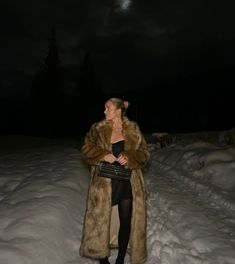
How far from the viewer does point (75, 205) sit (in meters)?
6.10

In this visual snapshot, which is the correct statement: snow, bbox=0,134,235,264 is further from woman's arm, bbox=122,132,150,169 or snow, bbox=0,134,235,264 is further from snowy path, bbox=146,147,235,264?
woman's arm, bbox=122,132,150,169

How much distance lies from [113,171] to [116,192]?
0.29 meters

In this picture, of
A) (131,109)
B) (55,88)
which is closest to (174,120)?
(131,109)

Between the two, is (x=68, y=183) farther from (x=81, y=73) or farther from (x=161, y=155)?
(x=81, y=73)

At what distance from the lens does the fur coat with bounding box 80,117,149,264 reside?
4023 millimetres

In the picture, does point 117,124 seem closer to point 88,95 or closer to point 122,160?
point 122,160

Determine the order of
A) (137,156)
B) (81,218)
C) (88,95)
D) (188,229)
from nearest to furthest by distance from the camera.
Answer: (137,156), (188,229), (81,218), (88,95)

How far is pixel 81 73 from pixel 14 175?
44336 mm

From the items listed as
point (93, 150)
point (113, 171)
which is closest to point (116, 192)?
point (113, 171)

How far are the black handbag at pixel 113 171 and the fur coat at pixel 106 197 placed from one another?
0.08 meters

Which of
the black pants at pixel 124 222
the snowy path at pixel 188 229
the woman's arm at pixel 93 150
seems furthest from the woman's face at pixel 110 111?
the snowy path at pixel 188 229

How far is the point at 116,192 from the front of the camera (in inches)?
160

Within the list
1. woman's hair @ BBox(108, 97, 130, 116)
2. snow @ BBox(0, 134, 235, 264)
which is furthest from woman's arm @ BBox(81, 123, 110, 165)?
snow @ BBox(0, 134, 235, 264)

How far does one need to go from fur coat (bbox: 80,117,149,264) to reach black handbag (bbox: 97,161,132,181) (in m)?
0.08
